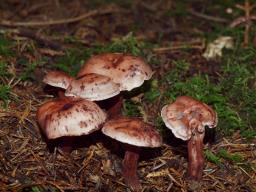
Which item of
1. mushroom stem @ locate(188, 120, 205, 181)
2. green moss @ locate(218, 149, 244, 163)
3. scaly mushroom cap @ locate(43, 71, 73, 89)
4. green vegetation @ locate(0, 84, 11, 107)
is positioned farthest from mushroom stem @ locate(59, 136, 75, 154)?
green moss @ locate(218, 149, 244, 163)

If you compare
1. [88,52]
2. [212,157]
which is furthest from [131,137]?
[88,52]

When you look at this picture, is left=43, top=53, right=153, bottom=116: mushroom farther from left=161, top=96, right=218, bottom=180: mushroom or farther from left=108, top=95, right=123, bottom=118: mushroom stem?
left=161, top=96, right=218, bottom=180: mushroom

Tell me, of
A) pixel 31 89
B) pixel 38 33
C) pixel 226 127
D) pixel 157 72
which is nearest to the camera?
pixel 226 127

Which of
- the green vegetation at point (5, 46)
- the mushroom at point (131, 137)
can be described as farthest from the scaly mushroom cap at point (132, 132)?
the green vegetation at point (5, 46)

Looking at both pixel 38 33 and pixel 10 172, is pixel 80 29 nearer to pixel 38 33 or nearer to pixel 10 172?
pixel 38 33

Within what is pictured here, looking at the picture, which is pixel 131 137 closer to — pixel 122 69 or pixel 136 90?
pixel 122 69

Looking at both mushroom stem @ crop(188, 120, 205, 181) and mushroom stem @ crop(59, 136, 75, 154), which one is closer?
mushroom stem @ crop(188, 120, 205, 181)

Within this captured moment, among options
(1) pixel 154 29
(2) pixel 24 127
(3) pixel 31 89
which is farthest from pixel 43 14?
(2) pixel 24 127
